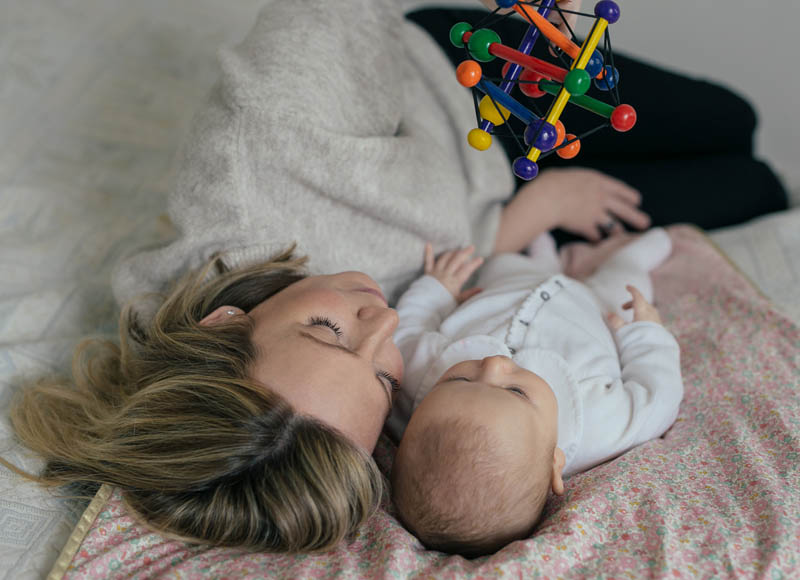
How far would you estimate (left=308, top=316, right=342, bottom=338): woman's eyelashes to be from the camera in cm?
88

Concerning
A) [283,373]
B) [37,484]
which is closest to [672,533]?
[283,373]

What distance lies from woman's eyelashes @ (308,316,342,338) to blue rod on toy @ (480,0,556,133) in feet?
1.02

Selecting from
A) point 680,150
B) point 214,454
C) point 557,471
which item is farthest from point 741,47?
point 214,454

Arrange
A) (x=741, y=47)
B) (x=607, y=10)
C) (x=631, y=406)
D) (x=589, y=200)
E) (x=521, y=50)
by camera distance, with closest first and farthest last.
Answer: (x=607, y=10) < (x=521, y=50) < (x=631, y=406) < (x=589, y=200) < (x=741, y=47)

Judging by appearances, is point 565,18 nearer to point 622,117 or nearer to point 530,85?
point 530,85

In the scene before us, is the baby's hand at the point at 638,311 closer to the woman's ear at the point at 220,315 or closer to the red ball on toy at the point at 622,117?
the red ball on toy at the point at 622,117

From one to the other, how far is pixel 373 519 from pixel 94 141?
107 centimetres

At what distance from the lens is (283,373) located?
0.82 metres

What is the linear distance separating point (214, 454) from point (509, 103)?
0.52 metres

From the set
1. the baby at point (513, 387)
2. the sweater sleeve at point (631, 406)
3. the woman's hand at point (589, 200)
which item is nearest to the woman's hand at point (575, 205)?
the woman's hand at point (589, 200)

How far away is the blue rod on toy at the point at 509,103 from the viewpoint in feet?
2.33

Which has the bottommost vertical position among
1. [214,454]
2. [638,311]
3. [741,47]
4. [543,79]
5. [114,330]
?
[114,330]

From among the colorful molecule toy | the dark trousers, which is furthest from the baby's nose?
the dark trousers

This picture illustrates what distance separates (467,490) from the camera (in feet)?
2.53
